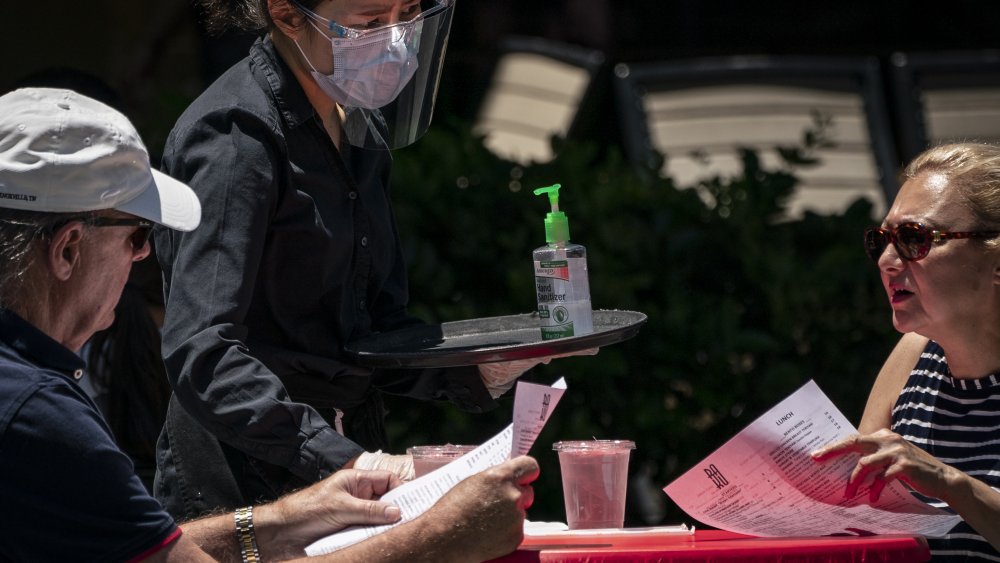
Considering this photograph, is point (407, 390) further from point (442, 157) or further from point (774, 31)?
point (774, 31)

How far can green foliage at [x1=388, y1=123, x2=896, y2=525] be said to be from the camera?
15.9 ft

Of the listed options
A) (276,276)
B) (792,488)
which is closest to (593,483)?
(792,488)

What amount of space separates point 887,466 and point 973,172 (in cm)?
76

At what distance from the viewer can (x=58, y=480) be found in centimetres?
215

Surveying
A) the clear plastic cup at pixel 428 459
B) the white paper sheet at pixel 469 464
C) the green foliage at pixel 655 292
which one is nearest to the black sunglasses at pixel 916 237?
the white paper sheet at pixel 469 464

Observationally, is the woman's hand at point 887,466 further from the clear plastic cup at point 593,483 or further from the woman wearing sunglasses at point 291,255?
the woman wearing sunglasses at point 291,255

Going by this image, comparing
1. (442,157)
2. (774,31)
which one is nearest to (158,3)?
(442,157)

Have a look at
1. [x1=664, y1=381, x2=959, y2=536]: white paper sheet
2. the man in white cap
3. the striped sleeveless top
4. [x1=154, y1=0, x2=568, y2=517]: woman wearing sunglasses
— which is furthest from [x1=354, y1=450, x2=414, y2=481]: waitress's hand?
the striped sleeveless top

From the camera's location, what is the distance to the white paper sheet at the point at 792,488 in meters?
2.55

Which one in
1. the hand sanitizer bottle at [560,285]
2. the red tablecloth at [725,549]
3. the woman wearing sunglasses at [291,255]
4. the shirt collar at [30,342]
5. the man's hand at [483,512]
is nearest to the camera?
the shirt collar at [30,342]

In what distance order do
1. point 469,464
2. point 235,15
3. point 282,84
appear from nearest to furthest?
1. point 469,464
2. point 282,84
3. point 235,15

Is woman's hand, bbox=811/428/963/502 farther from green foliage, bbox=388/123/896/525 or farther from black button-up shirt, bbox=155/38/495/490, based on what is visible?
green foliage, bbox=388/123/896/525

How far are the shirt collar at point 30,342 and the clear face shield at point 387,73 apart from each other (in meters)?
0.91

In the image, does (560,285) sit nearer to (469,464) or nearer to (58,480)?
(469,464)
